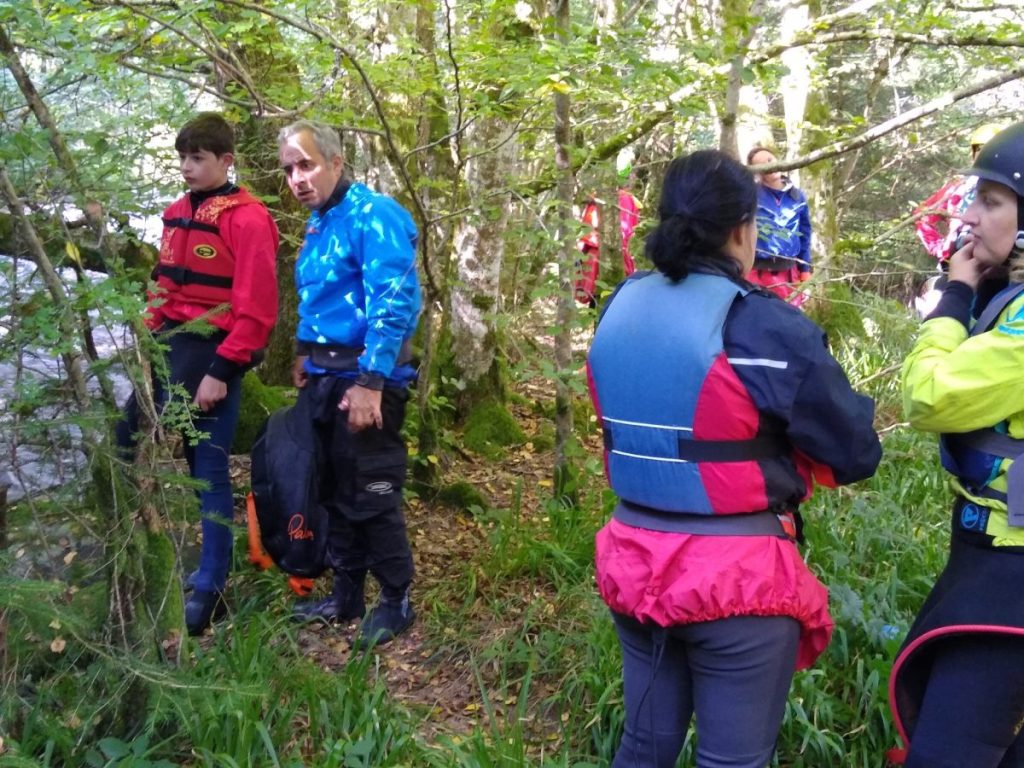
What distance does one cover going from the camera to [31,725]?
2770mm

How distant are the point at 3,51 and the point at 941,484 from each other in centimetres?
491

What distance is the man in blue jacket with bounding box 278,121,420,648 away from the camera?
3596 mm

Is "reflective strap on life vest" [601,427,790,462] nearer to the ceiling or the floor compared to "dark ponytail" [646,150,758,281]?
nearer to the floor

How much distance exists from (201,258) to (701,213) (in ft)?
8.22

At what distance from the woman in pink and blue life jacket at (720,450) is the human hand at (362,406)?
5.28ft

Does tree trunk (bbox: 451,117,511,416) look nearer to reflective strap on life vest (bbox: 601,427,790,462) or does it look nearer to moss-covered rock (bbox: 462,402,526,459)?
moss-covered rock (bbox: 462,402,526,459)

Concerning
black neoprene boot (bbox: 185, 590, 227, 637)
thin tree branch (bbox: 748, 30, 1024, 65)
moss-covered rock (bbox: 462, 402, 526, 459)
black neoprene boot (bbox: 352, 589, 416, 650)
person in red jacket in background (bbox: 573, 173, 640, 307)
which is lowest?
black neoprene boot (bbox: 352, 589, 416, 650)

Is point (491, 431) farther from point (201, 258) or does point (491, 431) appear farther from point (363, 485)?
point (201, 258)

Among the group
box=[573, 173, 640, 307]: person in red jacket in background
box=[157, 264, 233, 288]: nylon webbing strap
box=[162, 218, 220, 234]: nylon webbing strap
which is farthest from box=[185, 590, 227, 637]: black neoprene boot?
Result: box=[573, 173, 640, 307]: person in red jacket in background

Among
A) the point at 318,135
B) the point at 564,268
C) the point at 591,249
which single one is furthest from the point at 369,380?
the point at 591,249

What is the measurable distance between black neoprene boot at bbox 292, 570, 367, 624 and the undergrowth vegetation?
14 centimetres

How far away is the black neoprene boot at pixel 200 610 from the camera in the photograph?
388 centimetres

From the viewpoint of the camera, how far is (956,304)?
2.09 m

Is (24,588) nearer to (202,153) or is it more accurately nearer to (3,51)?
(3,51)
